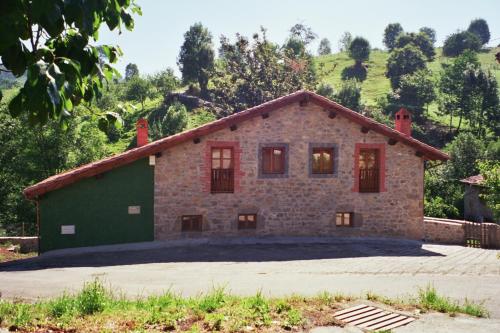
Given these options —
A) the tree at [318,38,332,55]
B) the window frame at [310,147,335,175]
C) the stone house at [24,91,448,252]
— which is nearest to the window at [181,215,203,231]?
the stone house at [24,91,448,252]

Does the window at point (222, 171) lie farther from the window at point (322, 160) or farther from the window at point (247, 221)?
the window at point (322, 160)

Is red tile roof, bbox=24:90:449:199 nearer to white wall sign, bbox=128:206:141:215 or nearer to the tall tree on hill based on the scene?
white wall sign, bbox=128:206:141:215

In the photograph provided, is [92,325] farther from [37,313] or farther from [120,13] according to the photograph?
[120,13]

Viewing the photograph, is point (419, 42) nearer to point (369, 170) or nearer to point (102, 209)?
point (369, 170)

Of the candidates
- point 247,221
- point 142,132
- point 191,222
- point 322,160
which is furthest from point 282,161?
point 142,132

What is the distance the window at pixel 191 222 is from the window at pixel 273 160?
3.31 metres

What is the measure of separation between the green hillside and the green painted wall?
163 feet

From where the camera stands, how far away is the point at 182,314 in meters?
7.46

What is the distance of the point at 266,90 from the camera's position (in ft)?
141

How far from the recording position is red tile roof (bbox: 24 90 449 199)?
16.5m

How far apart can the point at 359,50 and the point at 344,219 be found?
77.5 metres

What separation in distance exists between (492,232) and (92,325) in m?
17.7

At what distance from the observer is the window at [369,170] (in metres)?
19.8

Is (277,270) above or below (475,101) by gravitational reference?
below
